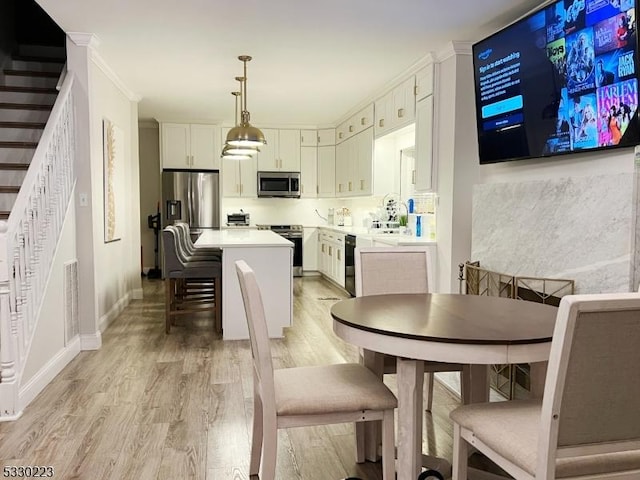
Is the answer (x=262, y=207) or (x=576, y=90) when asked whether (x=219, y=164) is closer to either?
(x=262, y=207)

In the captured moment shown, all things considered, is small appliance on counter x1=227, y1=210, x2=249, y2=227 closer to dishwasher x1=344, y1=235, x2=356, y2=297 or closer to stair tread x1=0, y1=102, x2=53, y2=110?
dishwasher x1=344, y1=235, x2=356, y2=297

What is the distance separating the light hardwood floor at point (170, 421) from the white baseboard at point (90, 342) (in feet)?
0.27

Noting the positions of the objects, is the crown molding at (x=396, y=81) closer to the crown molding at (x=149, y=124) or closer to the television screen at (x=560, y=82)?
the television screen at (x=560, y=82)

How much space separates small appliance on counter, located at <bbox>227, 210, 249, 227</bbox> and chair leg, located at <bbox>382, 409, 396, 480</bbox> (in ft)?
21.6

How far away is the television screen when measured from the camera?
8.20 ft

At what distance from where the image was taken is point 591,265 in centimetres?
268

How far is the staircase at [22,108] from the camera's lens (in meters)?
4.37

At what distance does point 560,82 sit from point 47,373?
3718 millimetres

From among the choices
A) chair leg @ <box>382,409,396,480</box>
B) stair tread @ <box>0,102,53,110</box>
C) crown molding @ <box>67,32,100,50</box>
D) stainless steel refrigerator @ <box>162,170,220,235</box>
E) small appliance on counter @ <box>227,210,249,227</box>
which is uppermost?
crown molding @ <box>67,32,100,50</box>

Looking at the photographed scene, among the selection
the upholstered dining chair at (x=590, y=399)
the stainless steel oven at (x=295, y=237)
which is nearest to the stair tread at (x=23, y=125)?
the stainless steel oven at (x=295, y=237)

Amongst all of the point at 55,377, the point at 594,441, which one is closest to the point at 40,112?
the point at 55,377

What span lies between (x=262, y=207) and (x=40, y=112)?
4.31 metres

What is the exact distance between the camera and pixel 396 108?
545cm

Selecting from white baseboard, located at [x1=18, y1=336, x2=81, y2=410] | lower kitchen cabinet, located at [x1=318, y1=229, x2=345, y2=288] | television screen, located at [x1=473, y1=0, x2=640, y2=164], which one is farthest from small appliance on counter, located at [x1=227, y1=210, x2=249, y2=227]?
television screen, located at [x1=473, y1=0, x2=640, y2=164]
